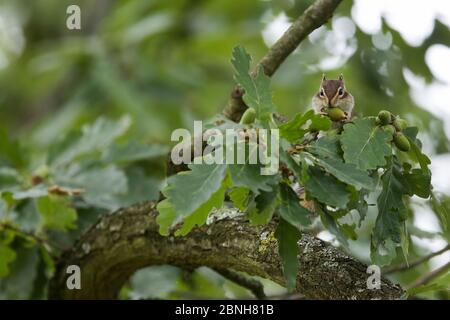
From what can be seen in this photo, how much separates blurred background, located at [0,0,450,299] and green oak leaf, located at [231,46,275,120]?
1.34ft

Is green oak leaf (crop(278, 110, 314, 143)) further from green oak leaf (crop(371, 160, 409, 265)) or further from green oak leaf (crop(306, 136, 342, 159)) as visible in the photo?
green oak leaf (crop(371, 160, 409, 265))

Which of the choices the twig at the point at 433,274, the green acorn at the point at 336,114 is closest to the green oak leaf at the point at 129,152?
the twig at the point at 433,274

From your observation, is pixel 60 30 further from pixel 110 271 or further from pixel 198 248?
pixel 198 248

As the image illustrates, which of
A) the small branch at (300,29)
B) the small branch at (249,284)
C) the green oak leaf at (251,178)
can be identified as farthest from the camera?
the small branch at (249,284)

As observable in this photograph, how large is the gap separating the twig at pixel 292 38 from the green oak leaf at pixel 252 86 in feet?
1.08

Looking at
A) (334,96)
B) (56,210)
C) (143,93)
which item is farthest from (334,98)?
(143,93)

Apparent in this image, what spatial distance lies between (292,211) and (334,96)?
1.00ft

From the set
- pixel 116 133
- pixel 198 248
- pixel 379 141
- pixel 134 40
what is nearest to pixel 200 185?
pixel 379 141

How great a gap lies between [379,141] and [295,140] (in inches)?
5.6

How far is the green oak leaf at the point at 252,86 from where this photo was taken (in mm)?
1381

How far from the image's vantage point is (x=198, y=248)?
69.0 inches

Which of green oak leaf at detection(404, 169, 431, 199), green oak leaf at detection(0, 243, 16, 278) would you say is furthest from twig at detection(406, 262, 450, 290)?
green oak leaf at detection(0, 243, 16, 278)

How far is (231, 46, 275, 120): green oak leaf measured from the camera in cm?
138

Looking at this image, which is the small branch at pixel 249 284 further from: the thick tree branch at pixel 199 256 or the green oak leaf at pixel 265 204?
the green oak leaf at pixel 265 204
